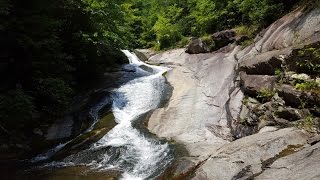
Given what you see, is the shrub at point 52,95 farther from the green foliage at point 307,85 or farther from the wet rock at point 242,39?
the wet rock at point 242,39

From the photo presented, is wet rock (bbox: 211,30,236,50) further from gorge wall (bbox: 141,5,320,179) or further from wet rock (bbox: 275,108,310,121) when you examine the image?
wet rock (bbox: 275,108,310,121)

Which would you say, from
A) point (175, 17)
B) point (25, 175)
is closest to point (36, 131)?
point (25, 175)

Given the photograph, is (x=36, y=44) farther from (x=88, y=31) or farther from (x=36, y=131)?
(x=88, y=31)

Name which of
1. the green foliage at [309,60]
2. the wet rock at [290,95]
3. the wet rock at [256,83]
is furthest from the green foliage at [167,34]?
the wet rock at [290,95]

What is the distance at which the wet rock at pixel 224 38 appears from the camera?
21.4 m

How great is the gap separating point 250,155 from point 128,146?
4.93 m

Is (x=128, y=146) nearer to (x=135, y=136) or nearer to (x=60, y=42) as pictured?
(x=135, y=136)

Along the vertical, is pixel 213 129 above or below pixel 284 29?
below

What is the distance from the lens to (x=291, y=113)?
9.72m

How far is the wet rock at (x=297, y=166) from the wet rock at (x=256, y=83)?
4.28 metres

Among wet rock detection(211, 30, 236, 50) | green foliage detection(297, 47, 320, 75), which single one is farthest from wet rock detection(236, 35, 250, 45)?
green foliage detection(297, 47, 320, 75)

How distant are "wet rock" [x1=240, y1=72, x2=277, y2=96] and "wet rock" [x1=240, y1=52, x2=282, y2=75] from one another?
267 mm

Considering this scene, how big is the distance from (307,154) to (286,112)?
2.80m

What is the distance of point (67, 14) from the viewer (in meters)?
16.8
